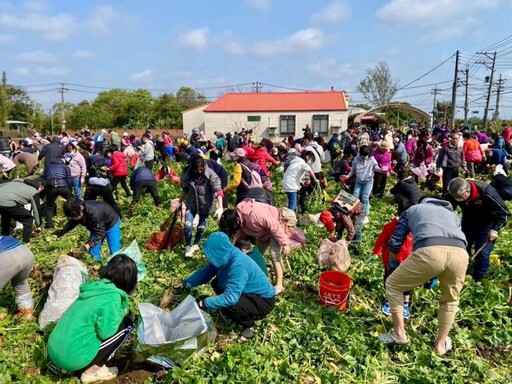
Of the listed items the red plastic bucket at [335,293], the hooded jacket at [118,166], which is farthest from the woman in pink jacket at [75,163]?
the red plastic bucket at [335,293]

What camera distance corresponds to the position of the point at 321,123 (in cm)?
3019

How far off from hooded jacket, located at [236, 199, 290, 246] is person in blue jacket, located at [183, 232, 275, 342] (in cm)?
81

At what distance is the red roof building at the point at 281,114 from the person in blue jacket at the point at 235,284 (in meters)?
27.1

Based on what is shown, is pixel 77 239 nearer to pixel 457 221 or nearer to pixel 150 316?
pixel 150 316

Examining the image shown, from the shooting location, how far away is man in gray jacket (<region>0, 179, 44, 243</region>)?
5.94 metres

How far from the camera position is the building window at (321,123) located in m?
30.0

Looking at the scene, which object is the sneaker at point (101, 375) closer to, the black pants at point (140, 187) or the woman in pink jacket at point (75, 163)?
the black pants at point (140, 187)

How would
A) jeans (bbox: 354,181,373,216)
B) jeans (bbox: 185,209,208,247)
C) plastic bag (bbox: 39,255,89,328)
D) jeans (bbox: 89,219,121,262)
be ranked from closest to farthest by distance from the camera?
1. plastic bag (bbox: 39,255,89,328)
2. jeans (bbox: 89,219,121,262)
3. jeans (bbox: 185,209,208,247)
4. jeans (bbox: 354,181,373,216)

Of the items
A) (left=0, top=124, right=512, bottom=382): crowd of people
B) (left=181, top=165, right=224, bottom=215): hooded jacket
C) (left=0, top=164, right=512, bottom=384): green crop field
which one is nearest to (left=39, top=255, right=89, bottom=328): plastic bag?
(left=0, top=164, right=512, bottom=384): green crop field

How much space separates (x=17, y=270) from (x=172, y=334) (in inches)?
72.3

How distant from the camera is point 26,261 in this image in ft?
13.6

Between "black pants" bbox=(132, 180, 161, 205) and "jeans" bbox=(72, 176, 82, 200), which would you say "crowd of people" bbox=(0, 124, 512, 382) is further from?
"jeans" bbox=(72, 176, 82, 200)

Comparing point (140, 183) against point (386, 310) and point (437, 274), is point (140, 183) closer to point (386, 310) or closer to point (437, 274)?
point (386, 310)

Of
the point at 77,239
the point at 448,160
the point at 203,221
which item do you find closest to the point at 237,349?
the point at 203,221
